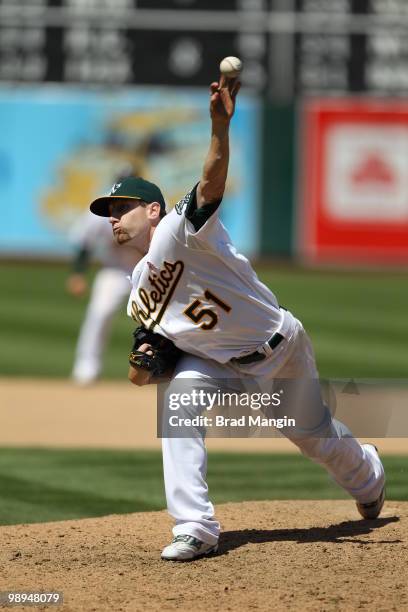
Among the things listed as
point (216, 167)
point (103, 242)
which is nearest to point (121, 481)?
point (216, 167)

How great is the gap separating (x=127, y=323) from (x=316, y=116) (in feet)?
23.9

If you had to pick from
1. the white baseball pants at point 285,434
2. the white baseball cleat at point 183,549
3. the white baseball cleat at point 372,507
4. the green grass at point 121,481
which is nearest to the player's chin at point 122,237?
the white baseball pants at point 285,434

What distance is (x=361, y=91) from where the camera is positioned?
20.0 meters

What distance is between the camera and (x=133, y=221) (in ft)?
15.7

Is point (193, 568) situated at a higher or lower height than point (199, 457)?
lower

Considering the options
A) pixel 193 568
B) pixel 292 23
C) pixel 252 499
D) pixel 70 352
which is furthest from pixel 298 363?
pixel 292 23

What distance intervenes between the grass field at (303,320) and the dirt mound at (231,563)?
18.9 feet

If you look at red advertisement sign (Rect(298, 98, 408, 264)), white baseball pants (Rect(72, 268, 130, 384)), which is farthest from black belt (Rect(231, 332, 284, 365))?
red advertisement sign (Rect(298, 98, 408, 264))

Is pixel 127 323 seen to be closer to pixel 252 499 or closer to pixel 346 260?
pixel 346 260

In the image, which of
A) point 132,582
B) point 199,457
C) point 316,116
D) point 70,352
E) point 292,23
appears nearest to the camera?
point 132,582

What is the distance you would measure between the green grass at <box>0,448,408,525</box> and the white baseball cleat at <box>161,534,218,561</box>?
1357mm

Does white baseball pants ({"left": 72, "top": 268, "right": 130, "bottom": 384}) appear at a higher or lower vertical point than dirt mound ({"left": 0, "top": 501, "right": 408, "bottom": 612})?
lower

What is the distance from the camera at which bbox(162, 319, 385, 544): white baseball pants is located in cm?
459

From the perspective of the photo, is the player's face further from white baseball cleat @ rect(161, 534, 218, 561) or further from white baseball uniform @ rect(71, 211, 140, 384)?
white baseball uniform @ rect(71, 211, 140, 384)
